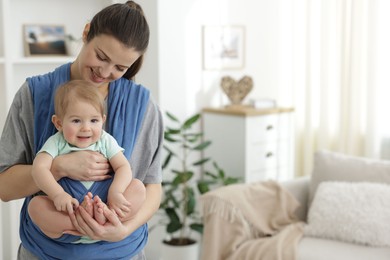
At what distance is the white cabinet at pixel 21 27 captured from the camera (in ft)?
9.58

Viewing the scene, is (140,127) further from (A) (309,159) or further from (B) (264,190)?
(A) (309,159)

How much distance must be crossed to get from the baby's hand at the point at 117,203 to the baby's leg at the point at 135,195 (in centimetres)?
3

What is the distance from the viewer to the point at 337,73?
4031 mm

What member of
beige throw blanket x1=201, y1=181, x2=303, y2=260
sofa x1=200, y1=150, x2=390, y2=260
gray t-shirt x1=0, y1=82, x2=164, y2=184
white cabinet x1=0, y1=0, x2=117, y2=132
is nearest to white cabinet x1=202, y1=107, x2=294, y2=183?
sofa x1=200, y1=150, x2=390, y2=260

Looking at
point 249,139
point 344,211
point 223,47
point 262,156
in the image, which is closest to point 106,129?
point 344,211

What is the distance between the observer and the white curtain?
3785 mm

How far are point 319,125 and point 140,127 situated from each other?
2.93 meters

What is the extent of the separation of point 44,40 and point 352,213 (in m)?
1.91

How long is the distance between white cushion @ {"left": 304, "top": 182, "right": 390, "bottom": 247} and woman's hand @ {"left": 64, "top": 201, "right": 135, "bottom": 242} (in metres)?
1.82

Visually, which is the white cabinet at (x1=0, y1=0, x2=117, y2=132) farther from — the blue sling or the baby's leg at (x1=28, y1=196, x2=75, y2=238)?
the baby's leg at (x1=28, y1=196, x2=75, y2=238)

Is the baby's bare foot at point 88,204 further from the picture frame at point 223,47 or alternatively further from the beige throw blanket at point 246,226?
the picture frame at point 223,47

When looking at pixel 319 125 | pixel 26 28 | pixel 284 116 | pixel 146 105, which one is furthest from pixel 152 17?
pixel 146 105

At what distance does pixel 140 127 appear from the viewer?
142 centimetres

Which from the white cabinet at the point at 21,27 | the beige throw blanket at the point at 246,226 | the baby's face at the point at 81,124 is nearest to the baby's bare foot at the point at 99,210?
the baby's face at the point at 81,124
